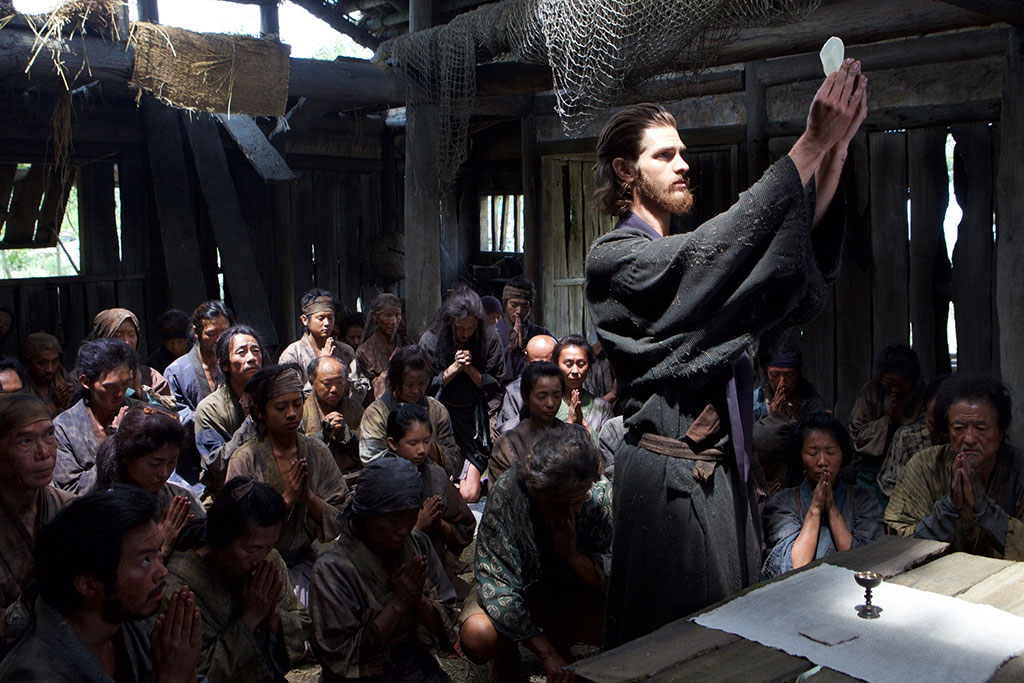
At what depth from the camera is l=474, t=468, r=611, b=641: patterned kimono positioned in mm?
3451

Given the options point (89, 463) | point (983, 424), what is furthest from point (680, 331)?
point (89, 463)

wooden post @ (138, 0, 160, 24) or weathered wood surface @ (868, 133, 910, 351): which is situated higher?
wooden post @ (138, 0, 160, 24)

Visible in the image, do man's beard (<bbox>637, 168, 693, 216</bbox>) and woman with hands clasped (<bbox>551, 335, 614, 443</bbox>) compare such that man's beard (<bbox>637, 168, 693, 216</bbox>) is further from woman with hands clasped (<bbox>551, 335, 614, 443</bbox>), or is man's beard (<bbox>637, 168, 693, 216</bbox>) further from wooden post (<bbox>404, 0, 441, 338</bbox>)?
wooden post (<bbox>404, 0, 441, 338</bbox>)

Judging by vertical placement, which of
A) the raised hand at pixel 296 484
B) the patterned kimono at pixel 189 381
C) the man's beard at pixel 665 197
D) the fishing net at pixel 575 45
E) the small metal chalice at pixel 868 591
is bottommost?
the raised hand at pixel 296 484

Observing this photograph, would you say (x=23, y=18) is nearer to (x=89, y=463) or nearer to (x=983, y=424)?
(x=89, y=463)

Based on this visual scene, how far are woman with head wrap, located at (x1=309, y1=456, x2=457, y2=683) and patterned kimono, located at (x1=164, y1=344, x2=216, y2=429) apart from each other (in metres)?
2.50

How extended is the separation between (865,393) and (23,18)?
584cm

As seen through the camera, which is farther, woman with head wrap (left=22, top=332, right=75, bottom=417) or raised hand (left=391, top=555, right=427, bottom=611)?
woman with head wrap (left=22, top=332, right=75, bottom=417)

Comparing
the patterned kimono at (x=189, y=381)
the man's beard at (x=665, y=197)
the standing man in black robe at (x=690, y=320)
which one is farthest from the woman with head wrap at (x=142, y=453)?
the man's beard at (x=665, y=197)

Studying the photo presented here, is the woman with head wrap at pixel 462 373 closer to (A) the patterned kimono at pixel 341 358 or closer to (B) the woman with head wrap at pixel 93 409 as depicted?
(A) the patterned kimono at pixel 341 358

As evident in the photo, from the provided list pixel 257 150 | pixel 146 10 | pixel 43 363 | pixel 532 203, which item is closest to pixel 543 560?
pixel 43 363

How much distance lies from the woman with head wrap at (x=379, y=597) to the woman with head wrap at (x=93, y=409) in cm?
149

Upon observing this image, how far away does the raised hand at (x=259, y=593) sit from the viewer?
3.24m

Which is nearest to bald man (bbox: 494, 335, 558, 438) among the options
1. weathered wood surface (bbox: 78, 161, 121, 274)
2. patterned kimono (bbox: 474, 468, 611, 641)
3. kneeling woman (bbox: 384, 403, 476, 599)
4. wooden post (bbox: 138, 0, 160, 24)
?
kneeling woman (bbox: 384, 403, 476, 599)
